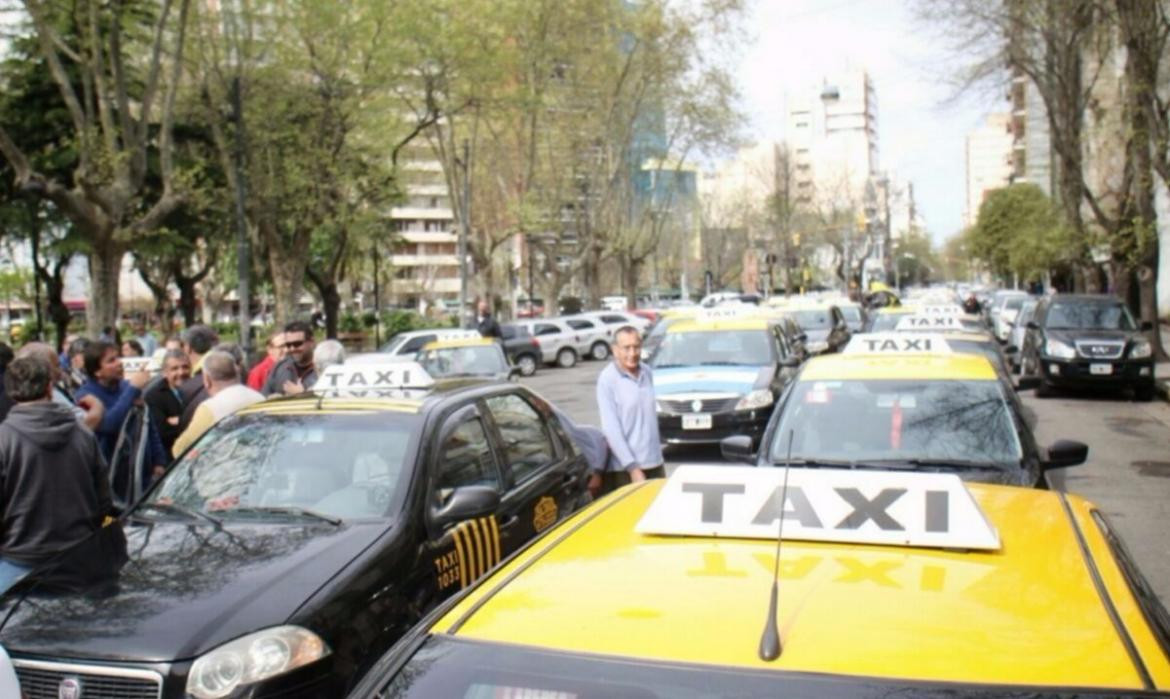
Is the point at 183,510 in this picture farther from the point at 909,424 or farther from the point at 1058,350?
the point at 1058,350

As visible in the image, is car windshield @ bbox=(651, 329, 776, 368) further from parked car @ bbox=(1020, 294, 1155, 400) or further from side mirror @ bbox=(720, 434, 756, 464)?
side mirror @ bbox=(720, 434, 756, 464)

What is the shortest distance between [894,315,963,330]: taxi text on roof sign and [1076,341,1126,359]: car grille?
3054 mm

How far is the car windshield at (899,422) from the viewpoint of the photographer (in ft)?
20.2

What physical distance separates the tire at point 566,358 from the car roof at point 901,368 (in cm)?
3026

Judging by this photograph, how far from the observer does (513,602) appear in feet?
7.70

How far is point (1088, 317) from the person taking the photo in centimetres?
2088

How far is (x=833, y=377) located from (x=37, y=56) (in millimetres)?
28469

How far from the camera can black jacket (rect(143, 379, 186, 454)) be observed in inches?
318

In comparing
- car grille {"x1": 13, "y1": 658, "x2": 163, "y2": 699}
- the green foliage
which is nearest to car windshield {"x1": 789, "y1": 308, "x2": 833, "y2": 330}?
the green foliage

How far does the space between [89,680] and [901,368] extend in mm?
4854

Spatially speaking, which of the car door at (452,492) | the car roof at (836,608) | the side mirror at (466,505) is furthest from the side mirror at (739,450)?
the car roof at (836,608)

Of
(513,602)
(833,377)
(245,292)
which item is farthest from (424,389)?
(245,292)

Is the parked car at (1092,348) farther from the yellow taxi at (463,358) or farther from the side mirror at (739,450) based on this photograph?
the side mirror at (739,450)

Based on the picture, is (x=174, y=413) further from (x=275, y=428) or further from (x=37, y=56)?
(x=37, y=56)
